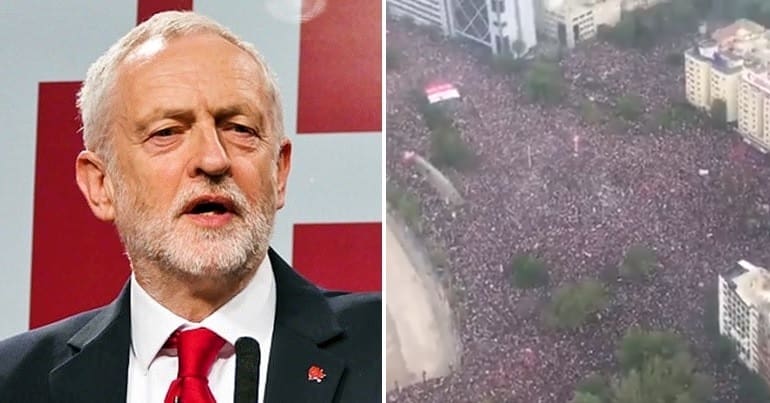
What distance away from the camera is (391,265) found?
5.20 feet

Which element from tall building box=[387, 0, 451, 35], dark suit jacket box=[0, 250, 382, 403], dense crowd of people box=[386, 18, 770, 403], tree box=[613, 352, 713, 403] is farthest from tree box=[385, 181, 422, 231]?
tree box=[613, 352, 713, 403]

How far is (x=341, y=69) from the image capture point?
62.4 inches

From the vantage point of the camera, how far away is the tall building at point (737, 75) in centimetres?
165

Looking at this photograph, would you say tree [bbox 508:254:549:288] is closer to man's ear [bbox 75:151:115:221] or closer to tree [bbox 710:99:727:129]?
tree [bbox 710:99:727:129]

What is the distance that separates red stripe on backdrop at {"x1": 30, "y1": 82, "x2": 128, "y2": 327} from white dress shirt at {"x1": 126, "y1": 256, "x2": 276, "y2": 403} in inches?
3.9

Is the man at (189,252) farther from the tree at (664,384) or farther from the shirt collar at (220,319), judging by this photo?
the tree at (664,384)

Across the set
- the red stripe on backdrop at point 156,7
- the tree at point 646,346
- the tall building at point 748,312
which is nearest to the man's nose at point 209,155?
the red stripe on backdrop at point 156,7

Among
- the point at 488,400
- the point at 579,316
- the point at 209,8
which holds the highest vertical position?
the point at 209,8

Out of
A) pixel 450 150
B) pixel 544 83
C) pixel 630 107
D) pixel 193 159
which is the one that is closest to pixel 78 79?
pixel 193 159

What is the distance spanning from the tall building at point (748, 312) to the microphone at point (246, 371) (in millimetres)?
651

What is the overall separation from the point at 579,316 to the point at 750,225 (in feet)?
0.88

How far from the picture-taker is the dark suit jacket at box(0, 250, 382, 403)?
55.6 inches

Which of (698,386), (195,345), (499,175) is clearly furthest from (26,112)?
(698,386)

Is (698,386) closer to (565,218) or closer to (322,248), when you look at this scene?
(565,218)
